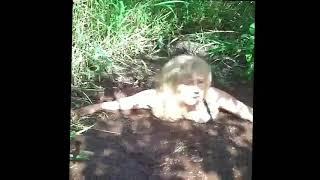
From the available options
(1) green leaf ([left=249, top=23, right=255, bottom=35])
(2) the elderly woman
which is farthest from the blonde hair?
(1) green leaf ([left=249, top=23, right=255, bottom=35])

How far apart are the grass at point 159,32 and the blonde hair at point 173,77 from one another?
4cm

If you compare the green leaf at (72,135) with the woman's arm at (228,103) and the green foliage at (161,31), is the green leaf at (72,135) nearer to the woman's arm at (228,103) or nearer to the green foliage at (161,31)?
the green foliage at (161,31)

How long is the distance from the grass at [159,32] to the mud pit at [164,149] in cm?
10

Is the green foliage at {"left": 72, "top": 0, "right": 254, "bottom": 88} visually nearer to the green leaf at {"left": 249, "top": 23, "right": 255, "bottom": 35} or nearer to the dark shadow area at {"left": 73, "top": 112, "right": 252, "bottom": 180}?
the green leaf at {"left": 249, "top": 23, "right": 255, "bottom": 35}

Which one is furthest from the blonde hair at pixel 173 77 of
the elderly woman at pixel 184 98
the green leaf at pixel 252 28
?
→ the green leaf at pixel 252 28

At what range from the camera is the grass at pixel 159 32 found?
1.61 m

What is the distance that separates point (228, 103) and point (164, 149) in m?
0.21

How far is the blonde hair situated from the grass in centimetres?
4

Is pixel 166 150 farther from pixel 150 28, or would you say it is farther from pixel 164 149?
pixel 150 28

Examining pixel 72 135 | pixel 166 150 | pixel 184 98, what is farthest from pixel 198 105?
pixel 72 135

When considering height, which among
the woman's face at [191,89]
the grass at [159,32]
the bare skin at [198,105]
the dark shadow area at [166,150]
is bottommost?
the dark shadow area at [166,150]

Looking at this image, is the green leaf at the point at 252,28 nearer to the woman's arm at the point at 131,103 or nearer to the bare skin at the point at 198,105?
the bare skin at the point at 198,105

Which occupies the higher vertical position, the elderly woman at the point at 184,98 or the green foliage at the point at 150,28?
the green foliage at the point at 150,28
